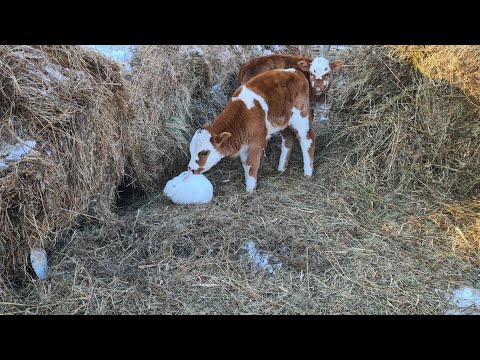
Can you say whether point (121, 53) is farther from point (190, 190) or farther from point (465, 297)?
point (465, 297)

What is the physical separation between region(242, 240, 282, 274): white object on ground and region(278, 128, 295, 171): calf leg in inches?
72.1

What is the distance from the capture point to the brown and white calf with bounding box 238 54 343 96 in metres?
6.20

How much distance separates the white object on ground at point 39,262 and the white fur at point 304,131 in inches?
127

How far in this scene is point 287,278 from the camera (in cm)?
430

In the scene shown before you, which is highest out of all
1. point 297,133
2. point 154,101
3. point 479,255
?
point 154,101

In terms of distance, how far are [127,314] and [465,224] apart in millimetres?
3436

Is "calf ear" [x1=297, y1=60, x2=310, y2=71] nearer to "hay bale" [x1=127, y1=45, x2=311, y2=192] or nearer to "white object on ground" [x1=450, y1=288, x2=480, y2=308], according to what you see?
"hay bale" [x1=127, y1=45, x2=311, y2=192]

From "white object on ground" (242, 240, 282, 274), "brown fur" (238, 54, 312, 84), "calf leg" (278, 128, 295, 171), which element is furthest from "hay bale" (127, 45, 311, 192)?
"white object on ground" (242, 240, 282, 274)

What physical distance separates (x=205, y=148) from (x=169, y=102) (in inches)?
41.3

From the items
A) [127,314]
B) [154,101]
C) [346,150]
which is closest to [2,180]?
[127,314]

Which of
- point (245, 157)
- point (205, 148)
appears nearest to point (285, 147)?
point (245, 157)

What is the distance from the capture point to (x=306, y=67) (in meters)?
6.40

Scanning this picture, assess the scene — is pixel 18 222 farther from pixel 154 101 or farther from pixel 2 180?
pixel 154 101

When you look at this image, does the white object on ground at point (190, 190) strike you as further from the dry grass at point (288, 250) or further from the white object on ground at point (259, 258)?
the white object on ground at point (259, 258)
